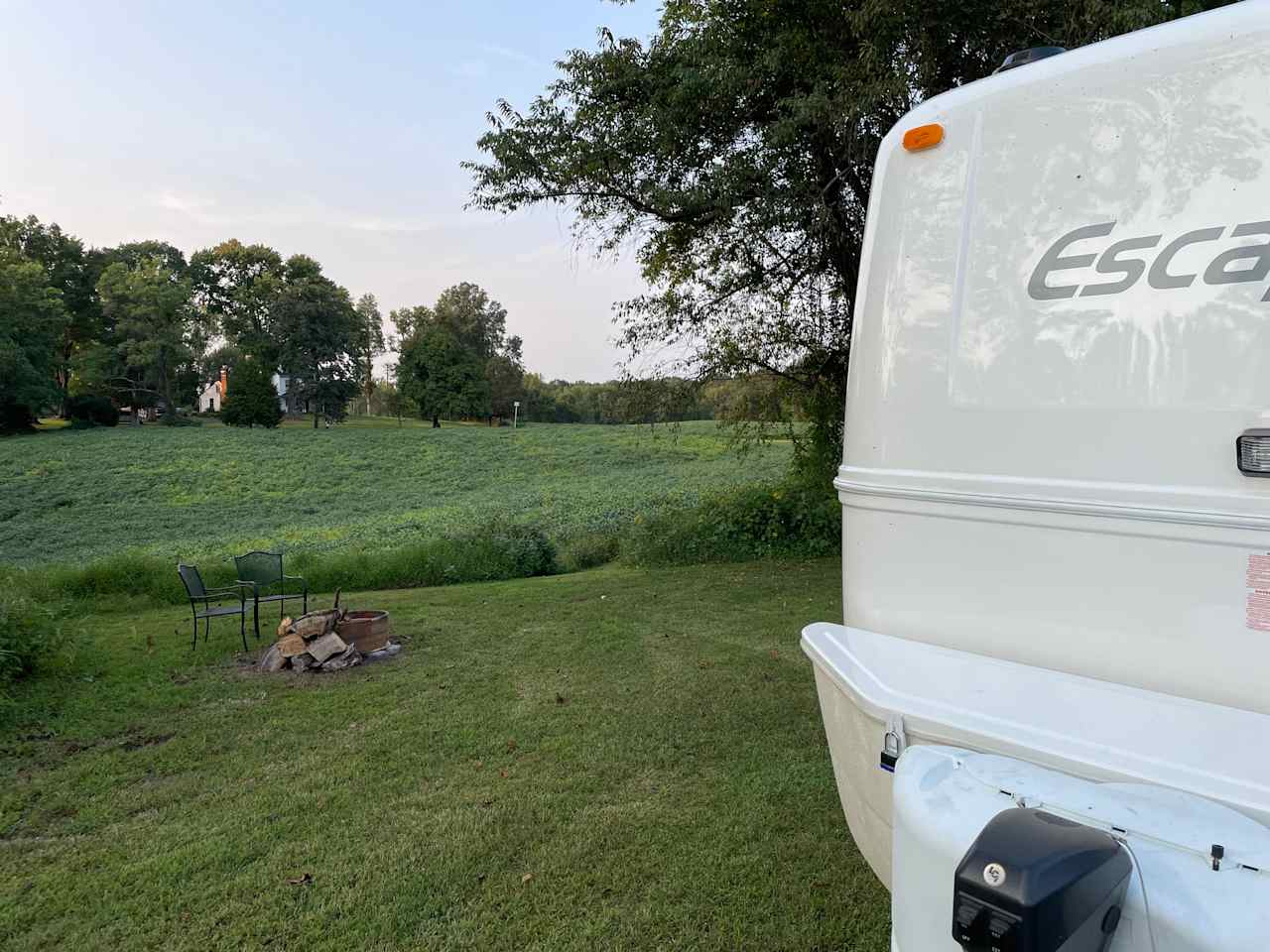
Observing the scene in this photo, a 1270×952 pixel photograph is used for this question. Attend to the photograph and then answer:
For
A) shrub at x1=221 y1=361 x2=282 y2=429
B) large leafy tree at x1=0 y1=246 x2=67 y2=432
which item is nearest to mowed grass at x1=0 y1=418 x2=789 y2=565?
large leafy tree at x1=0 y1=246 x2=67 y2=432

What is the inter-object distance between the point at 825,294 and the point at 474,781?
835cm

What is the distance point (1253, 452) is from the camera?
148 cm

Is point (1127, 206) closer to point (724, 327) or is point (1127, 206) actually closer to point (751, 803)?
point (751, 803)

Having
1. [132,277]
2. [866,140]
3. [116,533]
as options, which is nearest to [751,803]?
[866,140]

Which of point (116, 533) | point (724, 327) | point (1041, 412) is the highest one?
point (724, 327)

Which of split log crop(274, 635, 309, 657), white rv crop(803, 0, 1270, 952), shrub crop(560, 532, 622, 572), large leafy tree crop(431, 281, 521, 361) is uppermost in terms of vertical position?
large leafy tree crop(431, 281, 521, 361)

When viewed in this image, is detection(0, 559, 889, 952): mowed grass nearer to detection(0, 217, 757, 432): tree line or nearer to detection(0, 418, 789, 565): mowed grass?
detection(0, 418, 789, 565): mowed grass

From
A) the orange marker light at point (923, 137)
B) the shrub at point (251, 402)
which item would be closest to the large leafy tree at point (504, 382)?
the shrub at point (251, 402)

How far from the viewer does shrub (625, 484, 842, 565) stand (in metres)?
11.5

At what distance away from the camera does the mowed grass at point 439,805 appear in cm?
295

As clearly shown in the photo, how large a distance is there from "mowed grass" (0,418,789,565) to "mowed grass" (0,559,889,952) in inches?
274

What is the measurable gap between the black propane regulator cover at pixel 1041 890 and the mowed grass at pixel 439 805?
191cm

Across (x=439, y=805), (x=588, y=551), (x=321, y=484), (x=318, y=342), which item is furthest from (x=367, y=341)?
(x=439, y=805)

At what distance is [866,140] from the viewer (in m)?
7.76
